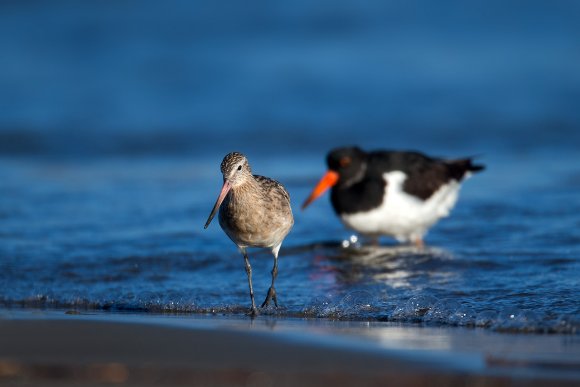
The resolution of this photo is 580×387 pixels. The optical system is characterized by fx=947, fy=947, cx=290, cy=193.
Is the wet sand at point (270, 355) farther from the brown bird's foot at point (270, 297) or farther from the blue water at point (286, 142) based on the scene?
the brown bird's foot at point (270, 297)

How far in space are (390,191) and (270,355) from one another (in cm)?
509

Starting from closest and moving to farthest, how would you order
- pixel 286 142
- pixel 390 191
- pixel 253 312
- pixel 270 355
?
1. pixel 270 355
2. pixel 253 312
3. pixel 390 191
4. pixel 286 142

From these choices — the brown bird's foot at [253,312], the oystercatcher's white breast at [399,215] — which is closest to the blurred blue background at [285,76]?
the oystercatcher's white breast at [399,215]

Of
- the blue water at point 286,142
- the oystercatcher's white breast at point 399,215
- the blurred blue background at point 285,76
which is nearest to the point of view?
the blue water at point 286,142

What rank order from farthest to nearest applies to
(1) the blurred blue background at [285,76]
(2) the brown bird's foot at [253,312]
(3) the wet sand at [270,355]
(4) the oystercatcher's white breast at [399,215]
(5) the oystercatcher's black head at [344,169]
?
(1) the blurred blue background at [285,76], (5) the oystercatcher's black head at [344,169], (4) the oystercatcher's white breast at [399,215], (2) the brown bird's foot at [253,312], (3) the wet sand at [270,355]

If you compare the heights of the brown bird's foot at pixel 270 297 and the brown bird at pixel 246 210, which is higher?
the brown bird at pixel 246 210

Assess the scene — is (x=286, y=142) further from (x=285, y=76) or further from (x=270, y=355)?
(x=270, y=355)

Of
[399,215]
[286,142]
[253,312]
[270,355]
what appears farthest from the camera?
[286,142]

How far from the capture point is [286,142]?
49.3 ft

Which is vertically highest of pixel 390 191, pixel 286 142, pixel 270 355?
pixel 286 142

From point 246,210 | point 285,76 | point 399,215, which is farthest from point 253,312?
point 285,76

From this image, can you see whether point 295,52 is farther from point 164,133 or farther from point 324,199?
point 324,199

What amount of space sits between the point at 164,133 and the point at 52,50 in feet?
23.2

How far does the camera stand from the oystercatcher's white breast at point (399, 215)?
30.3 ft
